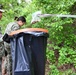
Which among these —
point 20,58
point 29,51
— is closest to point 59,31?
point 29,51

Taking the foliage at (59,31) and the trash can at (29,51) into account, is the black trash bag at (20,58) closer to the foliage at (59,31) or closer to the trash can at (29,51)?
the trash can at (29,51)

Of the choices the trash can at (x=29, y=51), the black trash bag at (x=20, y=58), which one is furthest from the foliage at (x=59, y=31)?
the black trash bag at (x=20, y=58)


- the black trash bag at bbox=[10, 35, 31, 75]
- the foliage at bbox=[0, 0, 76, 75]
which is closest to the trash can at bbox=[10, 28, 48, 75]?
the black trash bag at bbox=[10, 35, 31, 75]

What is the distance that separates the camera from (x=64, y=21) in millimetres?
6180

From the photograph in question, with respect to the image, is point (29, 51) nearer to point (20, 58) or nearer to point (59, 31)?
point (20, 58)

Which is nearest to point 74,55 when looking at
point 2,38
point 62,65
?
point 62,65

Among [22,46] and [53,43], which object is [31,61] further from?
[53,43]

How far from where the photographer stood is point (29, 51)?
428cm

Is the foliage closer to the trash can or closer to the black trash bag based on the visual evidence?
the trash can

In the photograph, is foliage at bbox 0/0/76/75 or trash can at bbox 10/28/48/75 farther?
foliage at bbox 0/0/76/75

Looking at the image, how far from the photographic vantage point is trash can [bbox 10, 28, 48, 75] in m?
4.19

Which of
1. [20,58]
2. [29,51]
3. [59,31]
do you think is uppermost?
[59,31]

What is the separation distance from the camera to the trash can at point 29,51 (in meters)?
4.19

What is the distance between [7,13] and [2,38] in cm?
438
